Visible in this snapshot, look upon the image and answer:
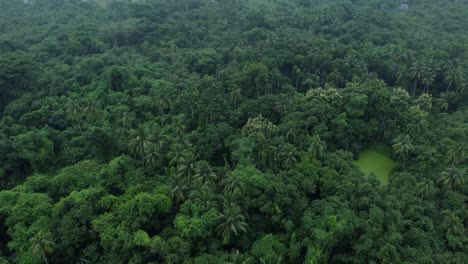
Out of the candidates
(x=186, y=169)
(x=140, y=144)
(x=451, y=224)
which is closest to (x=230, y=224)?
(x=186, y=169)

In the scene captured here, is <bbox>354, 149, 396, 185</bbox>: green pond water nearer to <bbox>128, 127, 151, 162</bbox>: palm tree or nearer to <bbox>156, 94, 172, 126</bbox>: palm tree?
<bbox>156, 94, 172, 126</bbox>: palm tree

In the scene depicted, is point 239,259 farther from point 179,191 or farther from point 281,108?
point 281,108

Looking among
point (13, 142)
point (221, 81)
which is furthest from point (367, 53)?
point (13, 142)

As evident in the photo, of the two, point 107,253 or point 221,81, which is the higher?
point 221,81

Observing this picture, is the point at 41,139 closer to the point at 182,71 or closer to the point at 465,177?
the point at 182,71

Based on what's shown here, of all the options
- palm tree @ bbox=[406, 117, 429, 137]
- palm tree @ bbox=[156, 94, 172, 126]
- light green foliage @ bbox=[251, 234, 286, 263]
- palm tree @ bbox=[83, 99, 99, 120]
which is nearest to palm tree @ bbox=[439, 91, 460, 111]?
palm tree @ bbox=[406, 117, 429, 137]

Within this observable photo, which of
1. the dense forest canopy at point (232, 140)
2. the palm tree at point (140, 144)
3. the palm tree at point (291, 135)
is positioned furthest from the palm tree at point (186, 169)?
the palm tree at point (291, 135)

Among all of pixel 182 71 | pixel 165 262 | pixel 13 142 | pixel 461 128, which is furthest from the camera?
pixel 182 71
